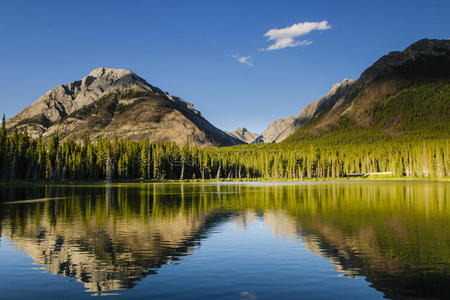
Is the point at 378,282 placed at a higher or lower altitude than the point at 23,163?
lower

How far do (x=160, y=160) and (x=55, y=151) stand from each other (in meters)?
48.4

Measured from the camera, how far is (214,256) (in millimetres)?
23094

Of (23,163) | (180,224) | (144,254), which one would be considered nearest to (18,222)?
(180,224)

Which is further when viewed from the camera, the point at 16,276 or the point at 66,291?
the point at 16,276

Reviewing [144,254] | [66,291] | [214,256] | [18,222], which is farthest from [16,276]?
[18,222]

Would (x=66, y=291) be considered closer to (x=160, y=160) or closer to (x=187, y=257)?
(x=187, y=257)

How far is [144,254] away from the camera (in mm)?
23000

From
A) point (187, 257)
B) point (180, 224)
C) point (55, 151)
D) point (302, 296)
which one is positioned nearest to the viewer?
point (302, 296)

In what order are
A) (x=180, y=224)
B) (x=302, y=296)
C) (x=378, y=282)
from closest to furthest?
(x=302, y=296) < (x=378, y=282) < (x=180, y=224)

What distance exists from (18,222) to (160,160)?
159920 millimetres

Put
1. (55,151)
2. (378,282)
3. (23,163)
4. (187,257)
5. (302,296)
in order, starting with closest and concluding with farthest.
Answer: (302,296) < (378,282) < (187,257) < (23,163) < (55,151)

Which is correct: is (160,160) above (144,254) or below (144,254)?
above

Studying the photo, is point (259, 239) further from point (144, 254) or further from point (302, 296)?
point (302, 296)

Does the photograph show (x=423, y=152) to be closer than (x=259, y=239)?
No
